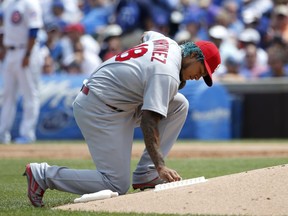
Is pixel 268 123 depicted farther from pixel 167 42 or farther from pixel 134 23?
pixel 167 42

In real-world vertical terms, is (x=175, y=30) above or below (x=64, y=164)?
below

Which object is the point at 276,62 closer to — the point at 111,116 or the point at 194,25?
the point at 194,25

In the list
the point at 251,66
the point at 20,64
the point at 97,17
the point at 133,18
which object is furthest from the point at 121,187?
the point at 97,17

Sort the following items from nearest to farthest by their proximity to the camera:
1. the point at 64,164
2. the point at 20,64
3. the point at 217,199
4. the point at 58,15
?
the point at 217,199, the point at 64,164, the point at 20,64, the point at 58,15

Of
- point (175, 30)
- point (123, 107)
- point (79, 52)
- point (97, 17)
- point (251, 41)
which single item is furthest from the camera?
point (97, 17)

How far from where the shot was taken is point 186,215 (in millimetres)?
5594

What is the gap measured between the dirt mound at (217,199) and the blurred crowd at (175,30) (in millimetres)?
10135

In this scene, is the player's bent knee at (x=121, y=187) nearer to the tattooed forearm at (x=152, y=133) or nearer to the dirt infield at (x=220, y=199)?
the dirt infield at (x=220, y=199)

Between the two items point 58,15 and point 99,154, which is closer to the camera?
point 99,154

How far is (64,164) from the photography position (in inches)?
398

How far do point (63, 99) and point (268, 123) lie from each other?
3.87 meters

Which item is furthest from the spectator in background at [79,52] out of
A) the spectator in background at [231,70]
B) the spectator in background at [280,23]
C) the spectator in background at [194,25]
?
the spectator in background at [280,23]

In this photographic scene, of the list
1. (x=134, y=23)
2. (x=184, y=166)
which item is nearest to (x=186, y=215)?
(x=184, y=166)

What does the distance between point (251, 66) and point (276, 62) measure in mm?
781
